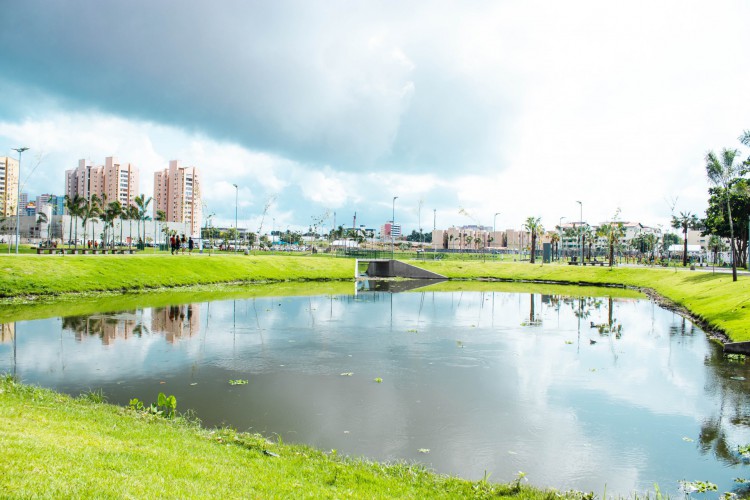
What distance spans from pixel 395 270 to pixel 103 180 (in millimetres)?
129438

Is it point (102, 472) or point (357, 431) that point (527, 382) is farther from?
point (102, 472)

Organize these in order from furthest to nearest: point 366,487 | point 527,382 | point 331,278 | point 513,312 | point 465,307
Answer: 1. point 331,278
2. point 465,307
3. point 513,312
4. point 527,382
5. point 366,487

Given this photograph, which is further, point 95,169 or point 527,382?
point 95,169

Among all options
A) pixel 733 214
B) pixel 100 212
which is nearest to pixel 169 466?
pixel 733 214

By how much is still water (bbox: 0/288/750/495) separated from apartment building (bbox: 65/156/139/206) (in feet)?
504

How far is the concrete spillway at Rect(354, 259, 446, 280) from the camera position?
80.6 meters

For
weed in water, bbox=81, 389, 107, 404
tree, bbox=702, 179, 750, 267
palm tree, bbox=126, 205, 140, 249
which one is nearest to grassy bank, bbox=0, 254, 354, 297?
weed in water, bbox=81, 389, 107, 404

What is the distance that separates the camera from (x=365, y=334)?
2764 cm

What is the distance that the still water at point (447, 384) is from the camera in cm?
1177

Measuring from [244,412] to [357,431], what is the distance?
350 centimetres

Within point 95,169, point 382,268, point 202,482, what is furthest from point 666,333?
point 95,169

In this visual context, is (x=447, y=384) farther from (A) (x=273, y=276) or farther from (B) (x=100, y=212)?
(B) (x=100, y=212)

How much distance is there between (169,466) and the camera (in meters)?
8.33

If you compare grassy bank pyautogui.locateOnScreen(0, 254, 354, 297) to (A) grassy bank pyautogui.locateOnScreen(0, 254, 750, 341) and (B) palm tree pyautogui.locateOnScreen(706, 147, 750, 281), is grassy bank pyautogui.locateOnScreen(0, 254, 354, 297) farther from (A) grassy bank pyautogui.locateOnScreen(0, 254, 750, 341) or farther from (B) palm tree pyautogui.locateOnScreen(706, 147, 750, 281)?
(B) palm tree pyautogui.locateOnScreen(706, 147, 750, 281)
